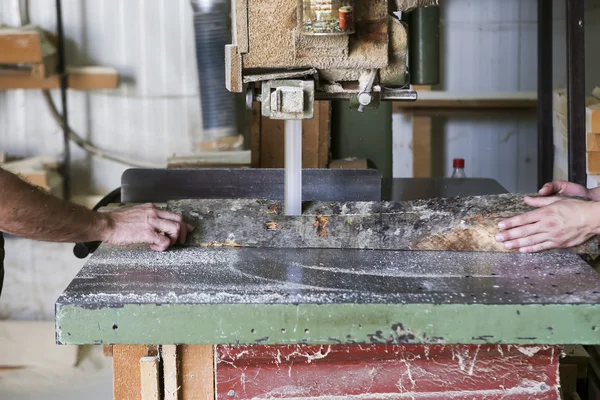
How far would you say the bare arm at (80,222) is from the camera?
5.00ft

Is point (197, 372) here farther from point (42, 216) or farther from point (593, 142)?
point (593, 142)

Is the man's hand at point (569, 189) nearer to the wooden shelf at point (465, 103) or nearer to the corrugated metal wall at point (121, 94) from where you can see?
the wooden shelf at point (465, 103)

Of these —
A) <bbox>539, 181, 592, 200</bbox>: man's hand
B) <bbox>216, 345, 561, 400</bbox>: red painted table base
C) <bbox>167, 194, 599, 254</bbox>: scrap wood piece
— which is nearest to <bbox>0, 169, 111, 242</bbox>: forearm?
<bbox>167, 194, 599, 254</bbox>: scrap wood piece

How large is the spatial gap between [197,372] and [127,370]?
0.12 metres

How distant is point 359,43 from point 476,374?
2.05 ft

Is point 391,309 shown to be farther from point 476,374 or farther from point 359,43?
point 359,43

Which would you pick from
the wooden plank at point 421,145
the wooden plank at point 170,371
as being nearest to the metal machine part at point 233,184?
the wooden plank at point 170,371

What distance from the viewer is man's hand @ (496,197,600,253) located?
5.14ft

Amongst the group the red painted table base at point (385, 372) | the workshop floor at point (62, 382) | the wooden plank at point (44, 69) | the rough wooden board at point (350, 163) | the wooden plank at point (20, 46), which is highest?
the wooden plank at point (20, 46)

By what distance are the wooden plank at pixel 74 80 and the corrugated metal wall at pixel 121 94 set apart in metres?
0.19

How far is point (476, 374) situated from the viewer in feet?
4.53

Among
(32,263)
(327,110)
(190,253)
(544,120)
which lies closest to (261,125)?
(327,110)

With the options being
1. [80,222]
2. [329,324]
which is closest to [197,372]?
[329,324]

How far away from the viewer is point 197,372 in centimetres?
139
